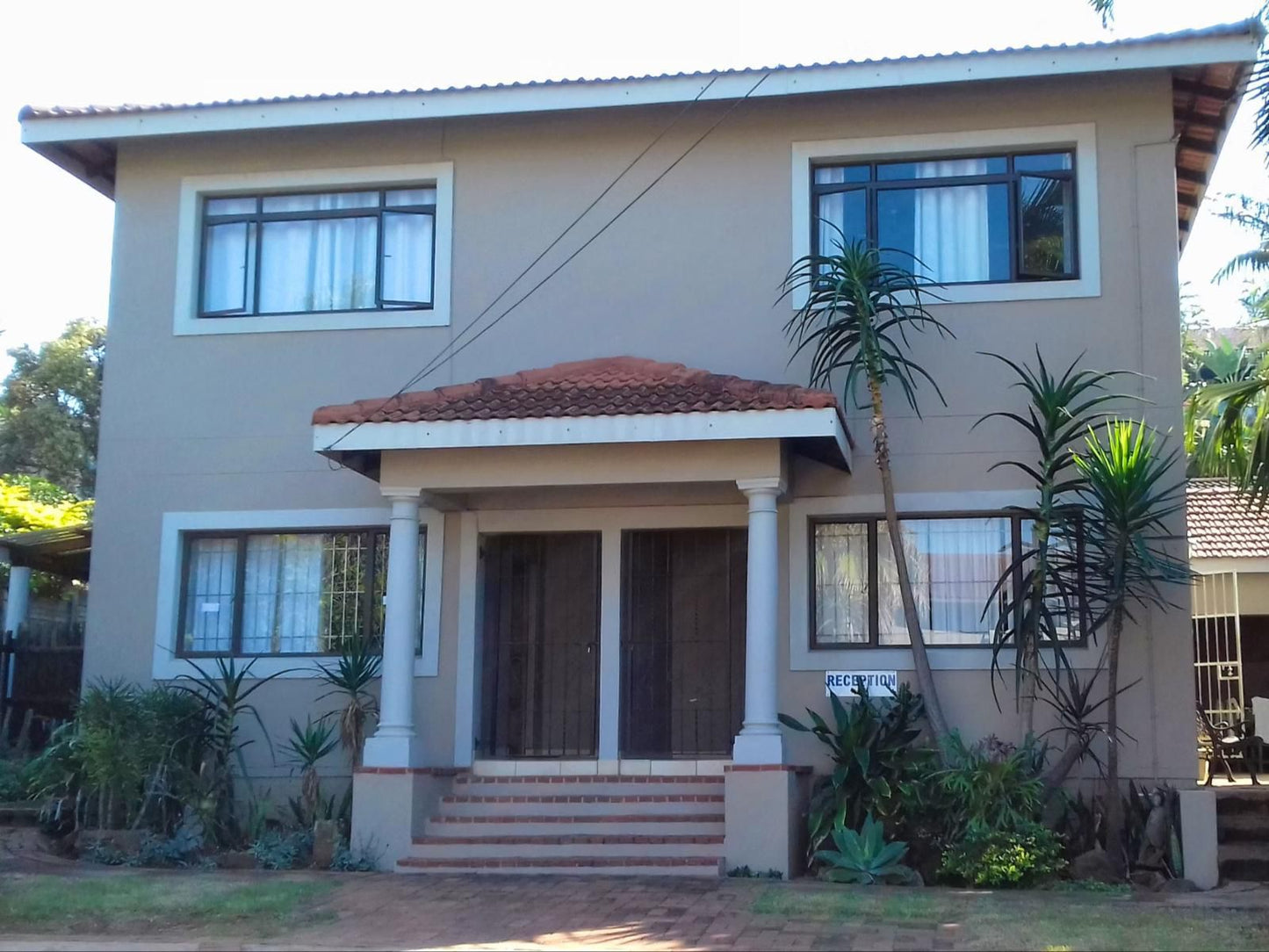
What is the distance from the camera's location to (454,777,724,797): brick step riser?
12.0 metres

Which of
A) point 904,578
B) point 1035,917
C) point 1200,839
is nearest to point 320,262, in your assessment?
point 904,578

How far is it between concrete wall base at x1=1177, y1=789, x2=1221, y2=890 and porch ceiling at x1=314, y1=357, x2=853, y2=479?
3.79 metres

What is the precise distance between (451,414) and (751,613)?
2.83 m

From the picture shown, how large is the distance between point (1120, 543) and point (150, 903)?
24.0 feet

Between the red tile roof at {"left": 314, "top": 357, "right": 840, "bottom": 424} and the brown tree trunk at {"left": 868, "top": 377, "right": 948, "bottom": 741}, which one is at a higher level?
the red tile roof at {"left": 314, "top": 357, "right": 840, "bottom": 424}

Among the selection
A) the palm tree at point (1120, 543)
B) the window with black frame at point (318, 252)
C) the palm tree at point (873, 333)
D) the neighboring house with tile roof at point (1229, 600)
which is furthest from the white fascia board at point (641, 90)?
the neighboring house with tile roof at point (1229, 600)

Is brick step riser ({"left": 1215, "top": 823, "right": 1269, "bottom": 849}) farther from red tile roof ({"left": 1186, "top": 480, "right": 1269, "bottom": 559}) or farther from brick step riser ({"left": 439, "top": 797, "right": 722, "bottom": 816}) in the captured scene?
red tile roof ({"left": 1186, "top": 480, "right": 1269, "bottom": 559})

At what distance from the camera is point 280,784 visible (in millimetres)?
12805

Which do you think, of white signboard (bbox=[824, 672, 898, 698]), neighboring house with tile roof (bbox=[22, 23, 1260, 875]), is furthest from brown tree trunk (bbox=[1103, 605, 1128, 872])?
white signboard (bbox=[824, 672, 898, 698])

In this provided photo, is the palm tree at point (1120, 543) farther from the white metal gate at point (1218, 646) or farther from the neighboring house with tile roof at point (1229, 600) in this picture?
the white metal gate at point (1218, 646)

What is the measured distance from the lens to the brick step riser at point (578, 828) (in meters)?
11.3

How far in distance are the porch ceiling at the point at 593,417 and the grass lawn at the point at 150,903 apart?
11.4 feet

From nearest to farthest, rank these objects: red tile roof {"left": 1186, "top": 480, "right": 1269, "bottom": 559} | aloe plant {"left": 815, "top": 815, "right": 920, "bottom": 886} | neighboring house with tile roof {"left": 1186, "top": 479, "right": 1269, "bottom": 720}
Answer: aloe plant {"left": 815, "top": 815, "right": 920, "bottom": 886} → neighboring house with tile roof {"left": 1186, "top": 479, "right": 1269, "bottom": 720} → red tile roof {"left": 1186, "top": 480, "right": 1269, "bottom": 559}

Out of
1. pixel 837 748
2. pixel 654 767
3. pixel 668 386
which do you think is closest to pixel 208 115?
pixel 668 386
